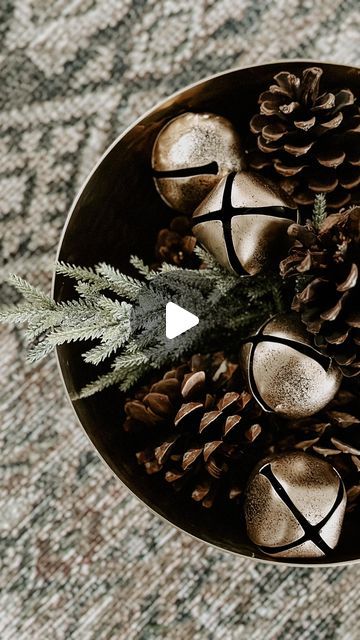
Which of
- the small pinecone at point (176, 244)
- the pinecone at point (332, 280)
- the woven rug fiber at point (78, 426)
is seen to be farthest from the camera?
the woven rug fiber at point (78, 426)

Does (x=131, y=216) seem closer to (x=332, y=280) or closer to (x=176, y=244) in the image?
(x=176, y=244)

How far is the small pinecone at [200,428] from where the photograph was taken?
519mm

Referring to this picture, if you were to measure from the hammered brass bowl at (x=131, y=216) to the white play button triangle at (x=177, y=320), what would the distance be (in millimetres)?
92

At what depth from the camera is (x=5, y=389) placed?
72 cm

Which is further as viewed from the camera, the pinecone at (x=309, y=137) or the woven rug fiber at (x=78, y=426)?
the woven rug fiber at (x=78, y=426)

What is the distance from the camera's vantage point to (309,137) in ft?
1.71

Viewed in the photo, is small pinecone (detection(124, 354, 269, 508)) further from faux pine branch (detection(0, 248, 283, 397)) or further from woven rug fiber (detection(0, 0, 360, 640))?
woven rug fiber (detection(0, 0, 360, 640))


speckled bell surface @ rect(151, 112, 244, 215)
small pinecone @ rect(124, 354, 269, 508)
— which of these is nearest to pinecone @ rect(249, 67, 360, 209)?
speckled bell surface @ rect(151, 112, 244, 215)

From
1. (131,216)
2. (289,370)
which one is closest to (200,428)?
(289,370)

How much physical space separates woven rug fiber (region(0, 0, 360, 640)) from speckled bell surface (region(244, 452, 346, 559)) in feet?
0.64

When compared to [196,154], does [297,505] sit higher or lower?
lower

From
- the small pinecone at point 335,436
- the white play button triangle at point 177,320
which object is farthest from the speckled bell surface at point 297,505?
the white play button triangle at point 177,320

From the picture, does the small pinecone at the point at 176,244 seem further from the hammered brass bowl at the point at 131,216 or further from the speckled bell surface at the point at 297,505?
the speckled bell surface at the point at 297,505

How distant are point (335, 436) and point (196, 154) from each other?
241mm
